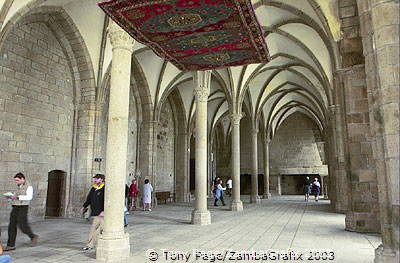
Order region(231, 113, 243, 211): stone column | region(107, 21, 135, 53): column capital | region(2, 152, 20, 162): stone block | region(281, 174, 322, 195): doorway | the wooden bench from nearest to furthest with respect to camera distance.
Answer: region(107, 21, 135, 53): column capital < region(2, 152, 20, 162): stone block < region(231, 113, 243, 211): stone column < the wooden bench < region(281, 174, 322, 195): doorway

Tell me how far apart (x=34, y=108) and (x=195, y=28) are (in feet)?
21.4

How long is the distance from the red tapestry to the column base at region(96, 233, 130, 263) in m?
3.71

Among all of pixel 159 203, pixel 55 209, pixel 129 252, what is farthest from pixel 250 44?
pixel 159 203

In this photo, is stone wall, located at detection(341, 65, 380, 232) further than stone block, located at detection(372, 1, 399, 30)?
Yes

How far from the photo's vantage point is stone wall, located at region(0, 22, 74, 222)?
895 centimetres

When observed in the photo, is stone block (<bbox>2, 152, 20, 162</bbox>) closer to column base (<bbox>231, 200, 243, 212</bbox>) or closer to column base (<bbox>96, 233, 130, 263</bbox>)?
column base (<bbox>96, 233, 130, 263</bbox>)

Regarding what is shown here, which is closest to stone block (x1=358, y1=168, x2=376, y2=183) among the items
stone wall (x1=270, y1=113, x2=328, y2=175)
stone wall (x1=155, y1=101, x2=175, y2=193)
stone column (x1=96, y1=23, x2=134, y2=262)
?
stone column (x1=96, y1=23, x2=134, y2=262)

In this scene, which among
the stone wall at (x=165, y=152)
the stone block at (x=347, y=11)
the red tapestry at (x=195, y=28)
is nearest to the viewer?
the red tapestry at (x=195, y=28)

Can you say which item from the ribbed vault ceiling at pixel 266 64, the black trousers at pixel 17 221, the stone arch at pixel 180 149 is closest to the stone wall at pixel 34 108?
the ribbed vault ceiling at pixel 266 64

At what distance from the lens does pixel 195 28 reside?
613 cm

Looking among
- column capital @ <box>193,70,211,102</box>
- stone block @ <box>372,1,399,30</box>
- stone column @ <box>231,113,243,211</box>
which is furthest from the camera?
stone column @ <box>231,113,243,211</box>

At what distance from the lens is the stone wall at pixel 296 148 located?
2770 cm

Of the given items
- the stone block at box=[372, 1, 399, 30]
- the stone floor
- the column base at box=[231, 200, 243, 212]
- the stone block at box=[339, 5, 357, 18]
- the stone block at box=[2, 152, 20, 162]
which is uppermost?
the stone block at box=[339, 5, 357, 18]

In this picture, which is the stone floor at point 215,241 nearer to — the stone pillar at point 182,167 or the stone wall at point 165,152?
the stone wall at point 165,152
